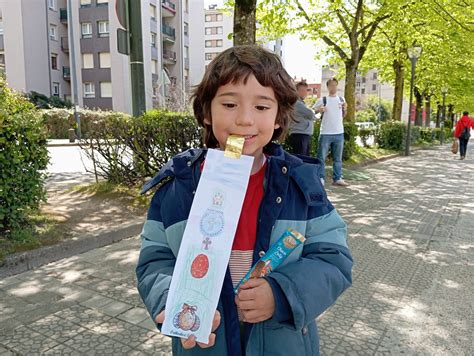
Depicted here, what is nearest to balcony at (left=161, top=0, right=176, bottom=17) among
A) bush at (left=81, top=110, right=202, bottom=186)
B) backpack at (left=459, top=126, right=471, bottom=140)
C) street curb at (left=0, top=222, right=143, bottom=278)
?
backpack at (left=459, top=126, right=471, bottom=140)

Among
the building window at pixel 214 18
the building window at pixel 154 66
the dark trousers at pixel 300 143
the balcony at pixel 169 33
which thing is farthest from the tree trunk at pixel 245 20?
the building window at pixel 214 18

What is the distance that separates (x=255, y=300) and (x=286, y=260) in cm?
21

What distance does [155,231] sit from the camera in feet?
4.95

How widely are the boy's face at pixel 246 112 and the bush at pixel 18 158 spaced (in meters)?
3.53

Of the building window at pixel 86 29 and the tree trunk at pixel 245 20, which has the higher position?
the building window at pixel 86 29

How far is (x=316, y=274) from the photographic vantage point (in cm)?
135

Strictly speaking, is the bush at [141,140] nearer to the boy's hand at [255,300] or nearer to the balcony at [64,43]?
the boy's hand at [255,300]

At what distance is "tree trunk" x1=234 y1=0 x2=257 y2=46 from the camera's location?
7105 mm

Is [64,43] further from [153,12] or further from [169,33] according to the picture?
[169,33]

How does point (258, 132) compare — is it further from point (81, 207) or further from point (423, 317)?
point (81, 207)

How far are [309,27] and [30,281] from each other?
12.0 m

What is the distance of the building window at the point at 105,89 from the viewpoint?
36750mm

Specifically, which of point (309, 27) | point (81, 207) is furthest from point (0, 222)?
point (309, 27)

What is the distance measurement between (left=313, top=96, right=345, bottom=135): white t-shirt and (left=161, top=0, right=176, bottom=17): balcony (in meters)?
36.0
